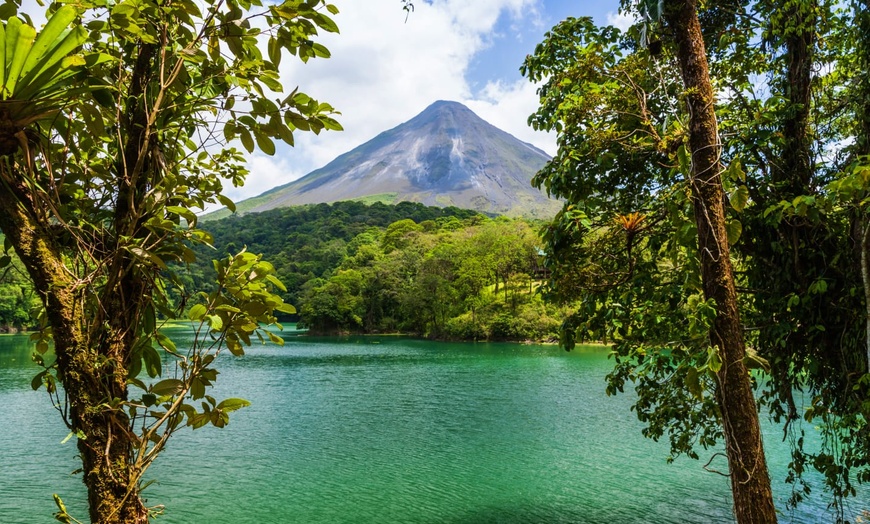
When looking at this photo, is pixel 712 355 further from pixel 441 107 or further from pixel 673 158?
pixel 441 107

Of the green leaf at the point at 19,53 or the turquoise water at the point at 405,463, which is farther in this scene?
the turquoise water at the point at 405,463

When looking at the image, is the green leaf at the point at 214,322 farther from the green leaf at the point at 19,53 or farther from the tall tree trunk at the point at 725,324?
the tall tree trunk at the point at 725,324

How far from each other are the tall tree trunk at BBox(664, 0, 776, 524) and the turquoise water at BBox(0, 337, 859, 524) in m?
5.43

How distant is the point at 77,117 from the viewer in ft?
4.07

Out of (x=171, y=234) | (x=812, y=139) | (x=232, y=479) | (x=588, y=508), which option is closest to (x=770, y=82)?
(x=812, y=139)

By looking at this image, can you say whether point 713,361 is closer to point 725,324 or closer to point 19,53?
point 725,324

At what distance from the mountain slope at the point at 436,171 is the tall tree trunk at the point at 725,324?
122128 mm

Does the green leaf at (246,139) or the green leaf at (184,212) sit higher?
the green leaf at (246,139)

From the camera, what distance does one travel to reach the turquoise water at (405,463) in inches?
298

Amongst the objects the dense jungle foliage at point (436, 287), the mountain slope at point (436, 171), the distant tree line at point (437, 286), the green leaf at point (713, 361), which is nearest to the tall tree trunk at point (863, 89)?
the green leaf at point (713, 361)

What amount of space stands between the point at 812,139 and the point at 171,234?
4.49 meters

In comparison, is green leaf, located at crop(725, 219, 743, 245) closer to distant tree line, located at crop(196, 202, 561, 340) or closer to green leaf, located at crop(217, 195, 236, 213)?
green leaf, located at crop(217, 195, 236, 213)

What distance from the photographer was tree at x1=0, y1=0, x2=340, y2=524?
0.97 m

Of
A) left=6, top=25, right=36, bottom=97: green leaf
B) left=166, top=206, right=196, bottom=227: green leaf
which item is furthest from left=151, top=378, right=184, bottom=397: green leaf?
left=6, top=25, right=36, bottom=97: green leaf
